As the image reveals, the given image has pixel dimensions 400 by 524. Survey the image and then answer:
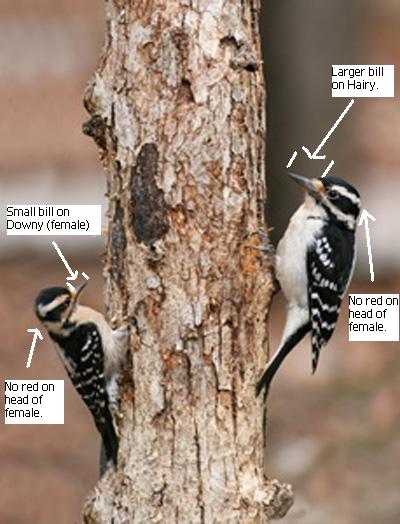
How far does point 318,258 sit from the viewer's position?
8.09 meters

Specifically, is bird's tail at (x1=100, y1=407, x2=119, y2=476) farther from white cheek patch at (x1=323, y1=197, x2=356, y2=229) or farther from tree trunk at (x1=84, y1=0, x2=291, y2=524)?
white cheek patch at (x1=323, y1=197, x2=356, y2=229)

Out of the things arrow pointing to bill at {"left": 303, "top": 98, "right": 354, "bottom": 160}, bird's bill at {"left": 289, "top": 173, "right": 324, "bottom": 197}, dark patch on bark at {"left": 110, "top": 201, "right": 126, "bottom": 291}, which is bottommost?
dark patch on bark at {"left": 110, "top": 201, "right": 126, "bottom": 291}

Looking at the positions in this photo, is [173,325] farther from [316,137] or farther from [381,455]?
[316,137]

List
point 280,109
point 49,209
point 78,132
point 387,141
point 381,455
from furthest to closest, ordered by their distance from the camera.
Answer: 1. point 387,141
2. point 78,132
3. point 280,109
4. point 381,455
5. point 49,209

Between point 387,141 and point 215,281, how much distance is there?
1524 cm

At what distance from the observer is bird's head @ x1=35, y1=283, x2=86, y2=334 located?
773 cm

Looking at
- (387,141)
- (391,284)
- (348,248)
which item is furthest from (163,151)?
(387,141)

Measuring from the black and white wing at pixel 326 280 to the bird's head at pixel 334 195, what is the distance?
0.34 feet

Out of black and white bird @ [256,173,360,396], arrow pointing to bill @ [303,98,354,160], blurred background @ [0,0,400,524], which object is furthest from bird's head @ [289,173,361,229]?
arrow pointing to bill @ [303,98,354,160]

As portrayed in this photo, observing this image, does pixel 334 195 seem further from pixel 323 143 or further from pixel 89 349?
pixel 323 143

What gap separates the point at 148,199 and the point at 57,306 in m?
0.89

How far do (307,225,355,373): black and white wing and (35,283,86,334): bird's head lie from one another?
1.33m

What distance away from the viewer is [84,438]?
43.6ft

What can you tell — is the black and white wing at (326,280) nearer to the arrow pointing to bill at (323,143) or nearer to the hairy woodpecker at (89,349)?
the hairy woodpecker at (89,349)
